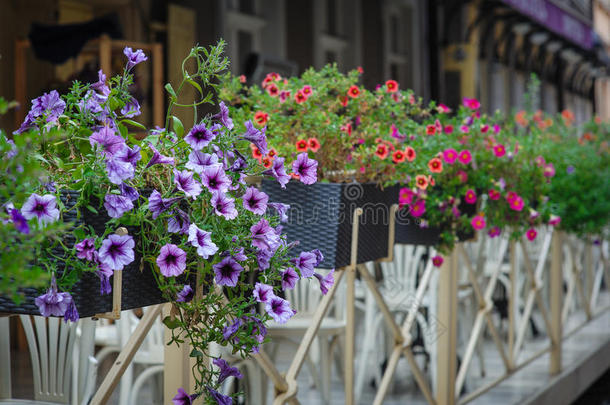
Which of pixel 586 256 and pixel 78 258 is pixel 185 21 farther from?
pixel 78 258

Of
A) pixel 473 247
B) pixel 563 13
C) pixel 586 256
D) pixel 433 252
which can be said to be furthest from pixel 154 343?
pixel 563 13

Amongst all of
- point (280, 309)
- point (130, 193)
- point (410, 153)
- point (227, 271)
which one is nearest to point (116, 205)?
point (130, 193)

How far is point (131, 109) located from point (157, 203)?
8.3 inches

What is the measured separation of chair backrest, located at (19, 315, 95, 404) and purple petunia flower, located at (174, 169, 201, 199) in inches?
26.6

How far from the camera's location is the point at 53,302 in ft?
4.09

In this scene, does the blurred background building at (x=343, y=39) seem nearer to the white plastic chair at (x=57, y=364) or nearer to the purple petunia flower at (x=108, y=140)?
the white plastic chair at (x=57, y=364)

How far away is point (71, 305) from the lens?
129 cm

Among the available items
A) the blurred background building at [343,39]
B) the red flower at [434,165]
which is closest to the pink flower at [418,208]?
the red flower at [434,165]

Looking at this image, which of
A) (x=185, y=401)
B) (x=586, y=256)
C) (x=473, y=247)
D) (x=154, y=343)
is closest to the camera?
(x=185, y=401)

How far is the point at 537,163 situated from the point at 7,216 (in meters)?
2.34

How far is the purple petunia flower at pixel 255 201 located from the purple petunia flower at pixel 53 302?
34 centimetres

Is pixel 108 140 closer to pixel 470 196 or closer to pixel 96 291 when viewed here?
pixel 96 291

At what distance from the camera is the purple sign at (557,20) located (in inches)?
300

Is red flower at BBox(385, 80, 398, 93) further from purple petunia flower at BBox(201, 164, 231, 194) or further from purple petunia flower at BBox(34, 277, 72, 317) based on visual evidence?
purple petunia flower at BBox(34, 277, 72, 317)
